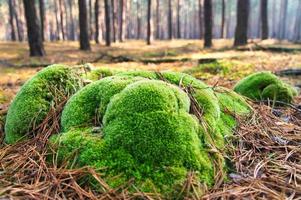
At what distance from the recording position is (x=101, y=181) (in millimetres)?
2131

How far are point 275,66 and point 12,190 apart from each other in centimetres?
850

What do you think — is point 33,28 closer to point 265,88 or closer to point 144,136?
point 265,88

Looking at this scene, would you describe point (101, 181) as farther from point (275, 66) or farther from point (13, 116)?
point (275, 66)

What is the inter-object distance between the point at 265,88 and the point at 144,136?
2.70 meters

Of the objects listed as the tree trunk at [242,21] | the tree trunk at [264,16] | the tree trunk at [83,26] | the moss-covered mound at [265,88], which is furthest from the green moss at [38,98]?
the tree trunk at [264,16]

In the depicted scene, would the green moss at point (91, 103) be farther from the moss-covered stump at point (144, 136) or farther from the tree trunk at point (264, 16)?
the tree trunk at point (264, 16)

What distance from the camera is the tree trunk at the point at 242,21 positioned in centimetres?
1662

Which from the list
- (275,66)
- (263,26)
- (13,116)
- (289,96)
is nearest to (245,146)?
(13,116)

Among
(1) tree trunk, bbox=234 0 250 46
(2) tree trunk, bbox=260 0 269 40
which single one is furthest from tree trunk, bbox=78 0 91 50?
(2) tree trunk, bbox=260 0 269 40

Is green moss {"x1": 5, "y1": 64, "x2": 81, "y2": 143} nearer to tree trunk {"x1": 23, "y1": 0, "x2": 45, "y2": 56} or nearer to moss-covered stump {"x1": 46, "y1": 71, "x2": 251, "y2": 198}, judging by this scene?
moss-covered stump {"x1": 46, "y1": 71, "x2": 251, "y2": 198}

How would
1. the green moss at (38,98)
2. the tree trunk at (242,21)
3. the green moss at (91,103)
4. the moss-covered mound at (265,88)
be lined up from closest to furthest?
1. the green moss at (91,103)
2. the green moss at (38,98)
3. the moss-covered mound at (265,88)
4. the tree trunk at (242,21)

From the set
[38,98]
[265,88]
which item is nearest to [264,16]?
[265,88]

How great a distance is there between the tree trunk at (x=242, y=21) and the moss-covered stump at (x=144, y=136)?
14.8 m

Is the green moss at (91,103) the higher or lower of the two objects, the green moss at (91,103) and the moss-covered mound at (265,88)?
the higher
